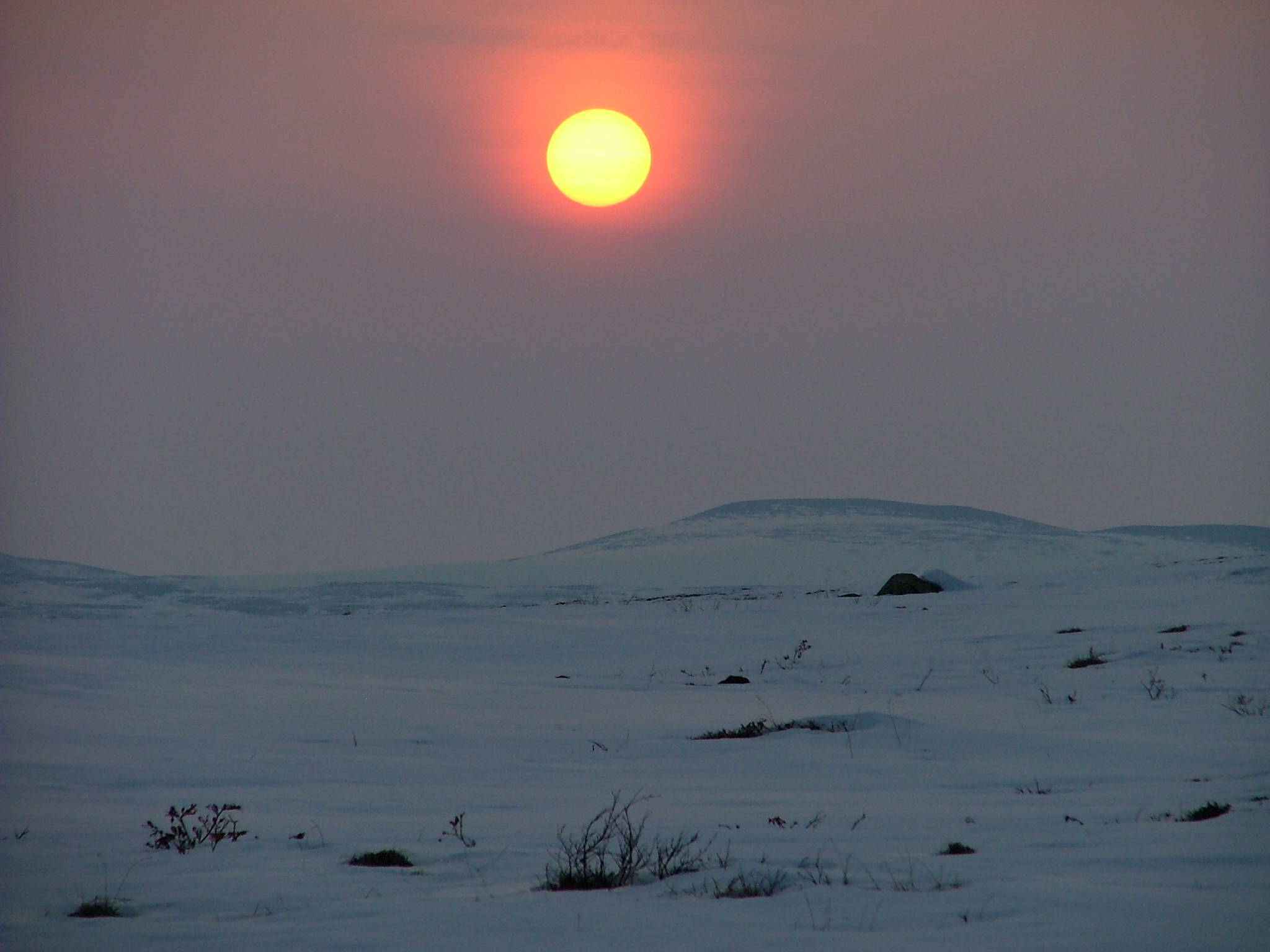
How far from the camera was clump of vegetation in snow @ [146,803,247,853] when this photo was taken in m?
5.34

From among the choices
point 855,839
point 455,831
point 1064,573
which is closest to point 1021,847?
point 855,839

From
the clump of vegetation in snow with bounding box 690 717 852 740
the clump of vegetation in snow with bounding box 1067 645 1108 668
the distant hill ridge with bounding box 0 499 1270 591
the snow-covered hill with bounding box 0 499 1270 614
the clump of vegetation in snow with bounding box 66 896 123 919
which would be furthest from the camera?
the distant hill ridge with bounding box 0 499 1270 591

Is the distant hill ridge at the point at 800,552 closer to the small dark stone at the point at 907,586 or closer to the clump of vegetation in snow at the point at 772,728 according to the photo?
the small dark stone at the point at 907,586

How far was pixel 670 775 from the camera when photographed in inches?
278

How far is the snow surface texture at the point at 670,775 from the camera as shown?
4.07m

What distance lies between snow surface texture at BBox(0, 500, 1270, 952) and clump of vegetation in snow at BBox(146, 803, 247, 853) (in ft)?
0.34

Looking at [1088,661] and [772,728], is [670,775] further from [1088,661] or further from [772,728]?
[1088,661]

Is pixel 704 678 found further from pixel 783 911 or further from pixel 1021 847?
pixel 783 911

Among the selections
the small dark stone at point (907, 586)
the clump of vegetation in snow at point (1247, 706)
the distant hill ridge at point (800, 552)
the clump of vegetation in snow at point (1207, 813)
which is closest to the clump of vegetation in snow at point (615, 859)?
the clump of vegetation in snow at point (1207, 813)

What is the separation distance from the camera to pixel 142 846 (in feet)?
17.7

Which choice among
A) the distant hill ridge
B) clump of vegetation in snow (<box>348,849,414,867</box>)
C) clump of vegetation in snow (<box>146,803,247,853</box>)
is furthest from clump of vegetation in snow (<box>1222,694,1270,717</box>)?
the distant hill ridge

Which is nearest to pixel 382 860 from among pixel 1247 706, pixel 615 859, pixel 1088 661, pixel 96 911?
pixel 615 859

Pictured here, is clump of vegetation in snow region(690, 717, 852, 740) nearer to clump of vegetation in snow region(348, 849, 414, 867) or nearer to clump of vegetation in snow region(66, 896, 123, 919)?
clump of vegetation in snow region(348, 849, 414, 867)

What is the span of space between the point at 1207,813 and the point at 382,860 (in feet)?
12.1
